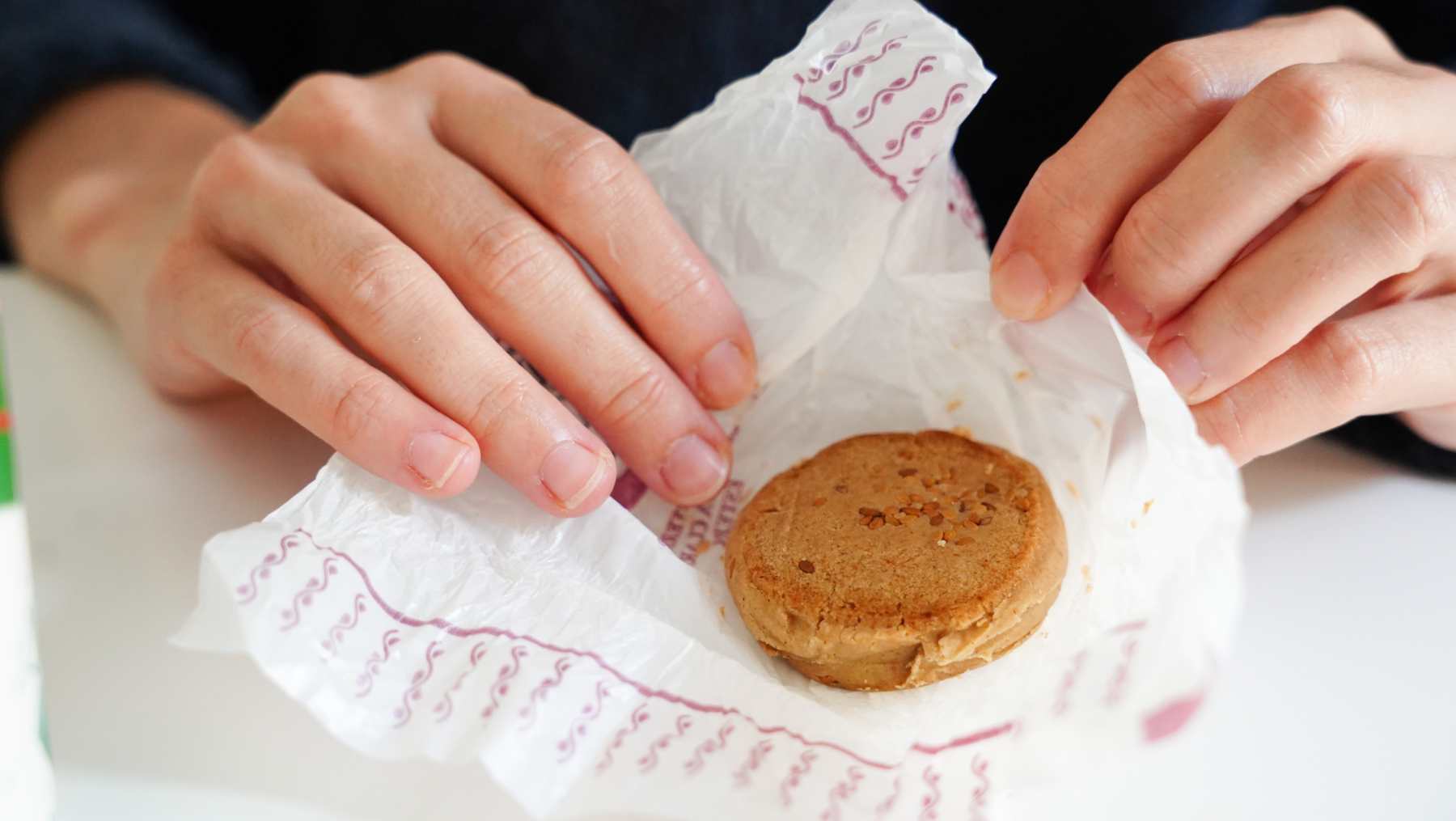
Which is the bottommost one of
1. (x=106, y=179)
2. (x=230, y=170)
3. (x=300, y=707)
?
(x=300, y=707)

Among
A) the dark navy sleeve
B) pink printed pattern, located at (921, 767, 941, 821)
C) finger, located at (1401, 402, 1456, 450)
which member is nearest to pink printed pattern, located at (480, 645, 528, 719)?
pink printed pattern, located at (921, 767, 941, 821)

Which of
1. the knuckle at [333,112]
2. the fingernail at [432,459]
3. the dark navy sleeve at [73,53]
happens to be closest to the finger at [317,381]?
the fingernail at [432,459]

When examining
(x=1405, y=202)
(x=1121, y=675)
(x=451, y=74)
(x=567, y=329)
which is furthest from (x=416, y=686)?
(x=1405, y=202)

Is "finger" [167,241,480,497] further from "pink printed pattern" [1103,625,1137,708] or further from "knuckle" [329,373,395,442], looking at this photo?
"pink printed pattern" [1103,625,1137,708]

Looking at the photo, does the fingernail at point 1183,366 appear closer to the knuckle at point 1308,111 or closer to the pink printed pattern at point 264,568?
the knuckle at point 1308,111

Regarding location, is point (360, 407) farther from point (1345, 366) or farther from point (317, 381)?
point (1345, 366)
